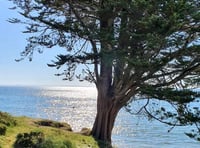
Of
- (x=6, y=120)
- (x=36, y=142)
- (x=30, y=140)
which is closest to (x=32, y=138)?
(x=30, y=140)

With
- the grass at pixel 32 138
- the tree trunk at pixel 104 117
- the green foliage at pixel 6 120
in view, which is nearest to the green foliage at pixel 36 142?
the grass at pixel 32 138

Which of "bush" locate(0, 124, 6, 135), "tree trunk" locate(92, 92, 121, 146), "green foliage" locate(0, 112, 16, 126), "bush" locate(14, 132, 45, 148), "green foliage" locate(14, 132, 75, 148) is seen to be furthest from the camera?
"tree trunk" locate(92, 92, 121, 146)

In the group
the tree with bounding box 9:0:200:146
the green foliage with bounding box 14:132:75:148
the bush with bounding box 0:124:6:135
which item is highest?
the tree with bounding box 9:0:200:146

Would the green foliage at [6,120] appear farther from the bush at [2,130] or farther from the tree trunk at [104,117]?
the tree trunk at [104,117]

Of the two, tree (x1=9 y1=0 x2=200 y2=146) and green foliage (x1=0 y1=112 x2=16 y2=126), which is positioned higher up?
tree (x1=9 y1=0 x2=200 y2=146)

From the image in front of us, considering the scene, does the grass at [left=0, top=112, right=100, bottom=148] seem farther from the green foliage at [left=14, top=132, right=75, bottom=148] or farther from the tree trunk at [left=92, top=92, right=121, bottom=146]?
the tree trunk at [left=92, top=92, right=121, bottom=146]

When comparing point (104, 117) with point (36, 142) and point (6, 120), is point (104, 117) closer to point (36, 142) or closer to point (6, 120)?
point (6, 120)

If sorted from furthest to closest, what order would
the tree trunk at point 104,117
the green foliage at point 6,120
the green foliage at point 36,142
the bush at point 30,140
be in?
the tree trunk at point 104,117
the green foliage at point 6,120
the bush at point 30,140
the green foliage at point 36,142

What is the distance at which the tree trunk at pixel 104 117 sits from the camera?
53.3ft

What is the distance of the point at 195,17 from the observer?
11.7m

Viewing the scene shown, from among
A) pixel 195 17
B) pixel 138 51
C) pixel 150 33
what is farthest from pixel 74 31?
pixel 195 17

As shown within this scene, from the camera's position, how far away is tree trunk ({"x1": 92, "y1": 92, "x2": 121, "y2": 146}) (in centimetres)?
1623

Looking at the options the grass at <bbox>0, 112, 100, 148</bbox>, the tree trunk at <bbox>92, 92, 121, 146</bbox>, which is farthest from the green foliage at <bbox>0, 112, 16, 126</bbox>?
the tree trunk at <bbox>92, 92, 121, 146</bbox>

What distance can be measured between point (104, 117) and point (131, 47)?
4333 millimetres
